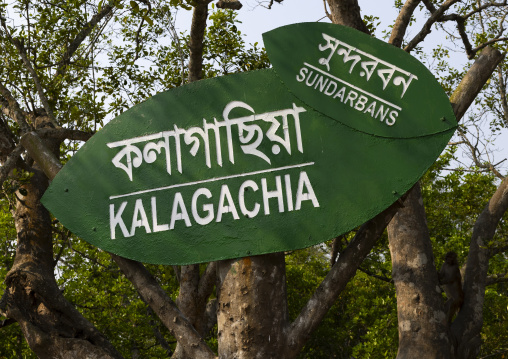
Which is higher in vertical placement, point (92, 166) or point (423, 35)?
point (423, 35)

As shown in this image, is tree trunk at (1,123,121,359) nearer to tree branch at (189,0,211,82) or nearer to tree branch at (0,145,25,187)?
tree branch at (0,145,25,187)

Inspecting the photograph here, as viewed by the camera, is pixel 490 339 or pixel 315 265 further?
pixel 315 265

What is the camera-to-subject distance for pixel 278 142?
123 inches

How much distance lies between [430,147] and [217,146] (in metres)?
1.06

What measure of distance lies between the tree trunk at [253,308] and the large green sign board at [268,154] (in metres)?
0.11

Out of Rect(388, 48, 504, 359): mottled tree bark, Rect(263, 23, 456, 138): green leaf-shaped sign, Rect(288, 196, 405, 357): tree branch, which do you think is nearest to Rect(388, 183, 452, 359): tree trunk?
Rect(388, 48, 504, 359): mottled tree bark

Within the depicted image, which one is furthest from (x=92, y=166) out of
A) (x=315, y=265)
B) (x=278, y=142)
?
(x=315, y=265)

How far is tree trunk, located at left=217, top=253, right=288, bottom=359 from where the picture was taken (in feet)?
10.0

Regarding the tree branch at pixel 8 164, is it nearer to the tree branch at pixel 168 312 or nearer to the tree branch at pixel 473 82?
the tree branch at pixel 168 312

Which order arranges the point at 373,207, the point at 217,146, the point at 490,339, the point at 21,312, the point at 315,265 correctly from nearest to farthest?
1. the point at 373,207
2. the point at 217,146
3. the point at 21,312
4. the point at 490,339
5. the point at 315,265

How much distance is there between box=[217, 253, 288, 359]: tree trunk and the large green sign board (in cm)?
11

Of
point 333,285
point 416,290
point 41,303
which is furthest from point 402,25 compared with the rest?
point 41,303

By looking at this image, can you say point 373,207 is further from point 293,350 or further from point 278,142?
point 293,350

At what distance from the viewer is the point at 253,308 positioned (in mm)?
3086
